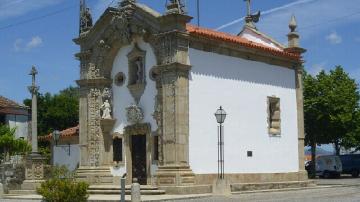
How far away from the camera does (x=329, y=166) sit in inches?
1891

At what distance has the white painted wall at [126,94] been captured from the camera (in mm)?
26203

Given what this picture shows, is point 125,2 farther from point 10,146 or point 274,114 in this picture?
point 10,146

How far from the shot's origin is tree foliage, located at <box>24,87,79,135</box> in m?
59.9

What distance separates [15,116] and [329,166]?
26281 mm

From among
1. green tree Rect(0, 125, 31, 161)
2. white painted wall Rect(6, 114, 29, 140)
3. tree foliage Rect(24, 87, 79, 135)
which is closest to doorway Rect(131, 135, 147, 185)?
green tree Rect(0, 125, 31, 161)

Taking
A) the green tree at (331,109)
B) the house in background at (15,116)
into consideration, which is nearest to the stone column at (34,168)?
the house in background at (15,116)

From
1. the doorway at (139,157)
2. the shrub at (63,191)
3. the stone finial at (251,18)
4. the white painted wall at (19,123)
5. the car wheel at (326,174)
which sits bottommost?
the car wheel at (326,174)

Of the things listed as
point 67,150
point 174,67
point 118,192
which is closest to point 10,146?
point 67,150

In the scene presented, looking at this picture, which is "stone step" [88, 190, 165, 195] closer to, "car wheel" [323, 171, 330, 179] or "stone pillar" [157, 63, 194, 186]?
"stone pillar" [157, 63, 194, 186]

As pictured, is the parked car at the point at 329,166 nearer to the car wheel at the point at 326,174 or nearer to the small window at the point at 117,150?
the car wheel at the point at 326,174

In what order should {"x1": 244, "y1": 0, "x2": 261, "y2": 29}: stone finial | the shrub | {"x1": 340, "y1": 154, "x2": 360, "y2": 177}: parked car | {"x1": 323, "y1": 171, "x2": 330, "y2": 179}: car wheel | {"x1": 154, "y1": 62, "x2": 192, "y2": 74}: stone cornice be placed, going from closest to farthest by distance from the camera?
the shrub → {"x1": 154, "y1": 62, "x2": 192, "y2": 74}: stone cornice → {"x1": 244, "y1": 0, "x2": 261, "y2": 29}: stone finial → {"x1": 323, "y1": 171, "x2": 330, "y2": 179}: car wheel → {"x1": 340, "y1": 154, "x2": 360, "y2": 177}: parked car

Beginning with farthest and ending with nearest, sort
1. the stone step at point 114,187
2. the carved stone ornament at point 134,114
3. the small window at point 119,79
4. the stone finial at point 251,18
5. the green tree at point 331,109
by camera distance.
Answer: the green tree at point 331,109
the stone finial at point 251,18
the small window at point 119,79
the carved stone ornament at point 134,114
the stone step at point 114,187

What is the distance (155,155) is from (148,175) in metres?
0.96

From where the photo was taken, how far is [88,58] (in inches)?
1137
